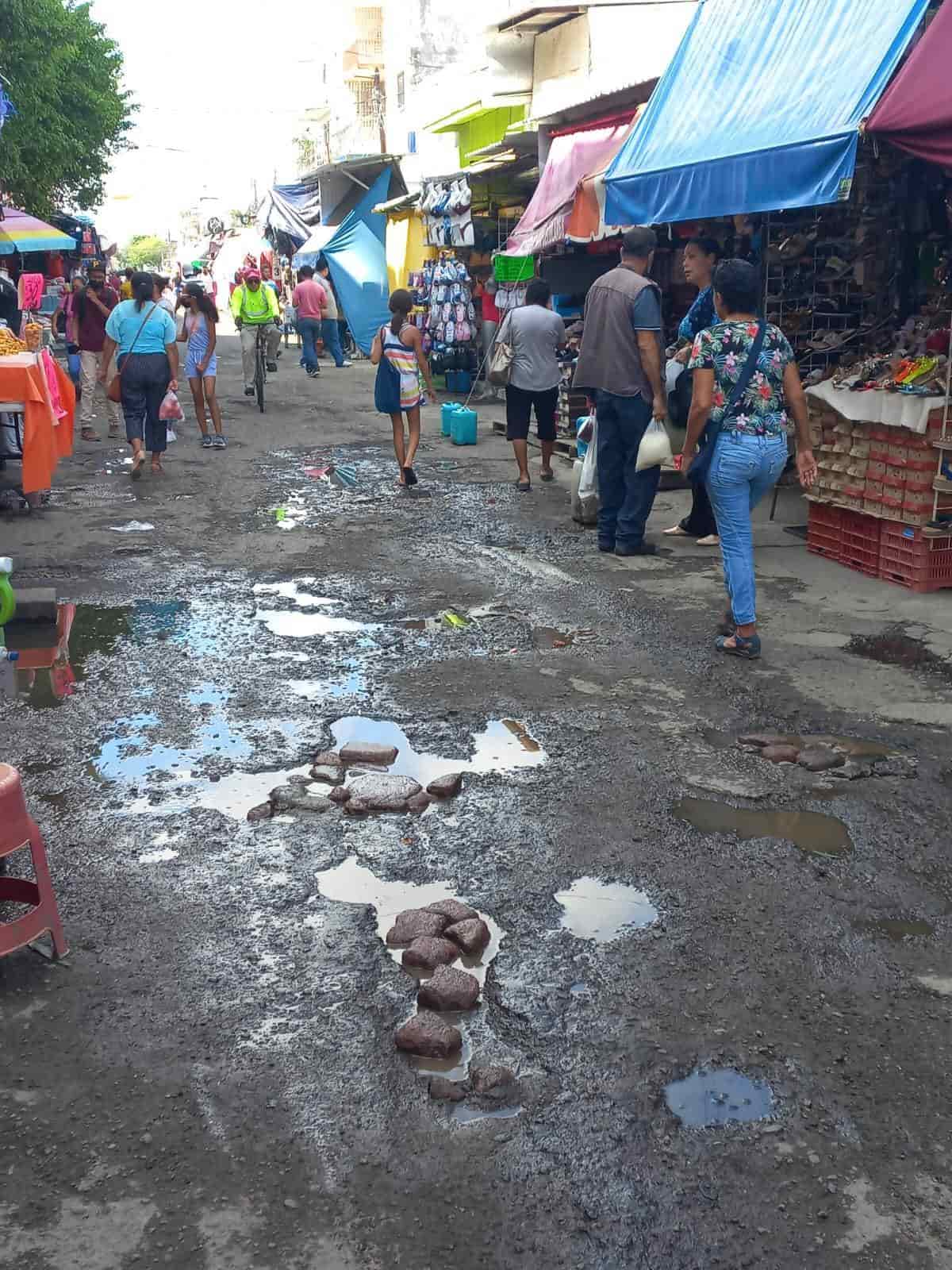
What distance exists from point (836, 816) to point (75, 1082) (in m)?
2.72

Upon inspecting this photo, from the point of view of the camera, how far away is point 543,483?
11.6 metres

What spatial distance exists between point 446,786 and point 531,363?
6641 millimetres

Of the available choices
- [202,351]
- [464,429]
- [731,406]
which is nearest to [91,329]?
[202,351]

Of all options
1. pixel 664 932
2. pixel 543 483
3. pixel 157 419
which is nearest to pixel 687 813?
pixel 664 932

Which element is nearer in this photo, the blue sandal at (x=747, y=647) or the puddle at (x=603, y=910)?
the puddle at (x=603, y=910)

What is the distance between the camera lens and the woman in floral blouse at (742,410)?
597 centimetres

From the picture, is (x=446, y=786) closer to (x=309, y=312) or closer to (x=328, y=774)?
(x=328, y=774)

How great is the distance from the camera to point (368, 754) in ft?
16.3

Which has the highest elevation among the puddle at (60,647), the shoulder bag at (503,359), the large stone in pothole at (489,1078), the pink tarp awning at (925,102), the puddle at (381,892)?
the pink tarp awning at (925,102)

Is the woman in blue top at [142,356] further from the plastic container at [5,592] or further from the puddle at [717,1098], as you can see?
the puddle at [717,1098]

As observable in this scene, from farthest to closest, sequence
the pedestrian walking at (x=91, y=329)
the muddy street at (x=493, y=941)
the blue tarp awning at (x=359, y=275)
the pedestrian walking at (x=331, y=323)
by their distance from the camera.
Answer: the blue tarp awning at (x=359, y=275), the pedestrian walking at (x=331, y=323), the pedestrian walking at (x=91, y=329), the muddy street at (x=493, y=941)

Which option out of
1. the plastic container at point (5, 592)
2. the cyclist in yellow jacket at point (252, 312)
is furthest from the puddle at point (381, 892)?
the cyclist in yellow jacket at point (252, 312)

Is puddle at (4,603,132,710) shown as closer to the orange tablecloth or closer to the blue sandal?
the orange tablecloth

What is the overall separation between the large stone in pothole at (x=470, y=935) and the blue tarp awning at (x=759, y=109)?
512 cm
